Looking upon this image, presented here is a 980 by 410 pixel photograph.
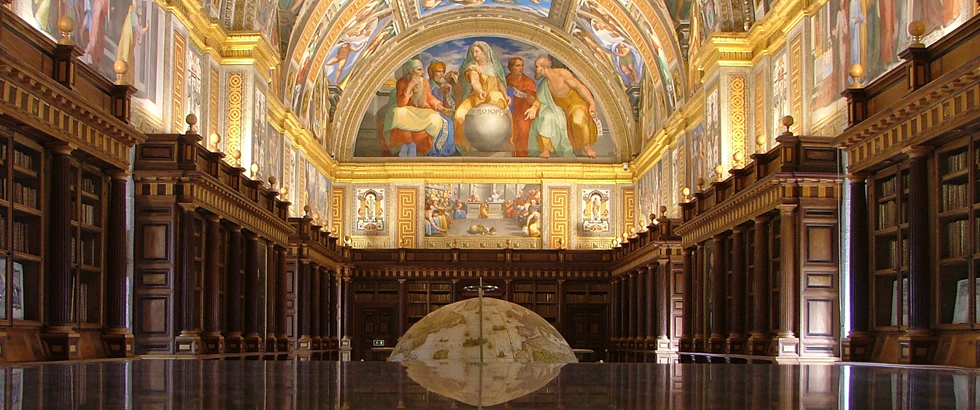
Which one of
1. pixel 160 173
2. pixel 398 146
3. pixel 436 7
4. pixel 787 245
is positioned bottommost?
pixel 787 245

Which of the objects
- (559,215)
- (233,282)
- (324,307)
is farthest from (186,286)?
(559,215)

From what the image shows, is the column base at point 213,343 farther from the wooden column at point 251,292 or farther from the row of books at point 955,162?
the row of books at point 955,162

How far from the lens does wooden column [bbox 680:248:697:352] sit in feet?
83.1

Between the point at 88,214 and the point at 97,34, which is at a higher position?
the point at 97,34

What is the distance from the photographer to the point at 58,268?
43.4 ft

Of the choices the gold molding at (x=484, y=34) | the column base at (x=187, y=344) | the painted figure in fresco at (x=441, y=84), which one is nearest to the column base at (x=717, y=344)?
the column base at (x=187, y=344)

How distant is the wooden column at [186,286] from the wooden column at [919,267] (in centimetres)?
1115

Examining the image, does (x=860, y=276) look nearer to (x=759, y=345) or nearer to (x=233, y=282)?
(x=759, y=345)

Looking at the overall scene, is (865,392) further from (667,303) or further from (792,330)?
(667,303)

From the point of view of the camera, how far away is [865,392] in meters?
5.57

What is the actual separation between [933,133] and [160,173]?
11.7 meters

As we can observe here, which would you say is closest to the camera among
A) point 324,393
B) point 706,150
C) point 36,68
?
point 324,393

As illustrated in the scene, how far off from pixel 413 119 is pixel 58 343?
28.3 meters

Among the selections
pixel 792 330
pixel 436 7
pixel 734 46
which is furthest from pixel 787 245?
pixel 436 7
